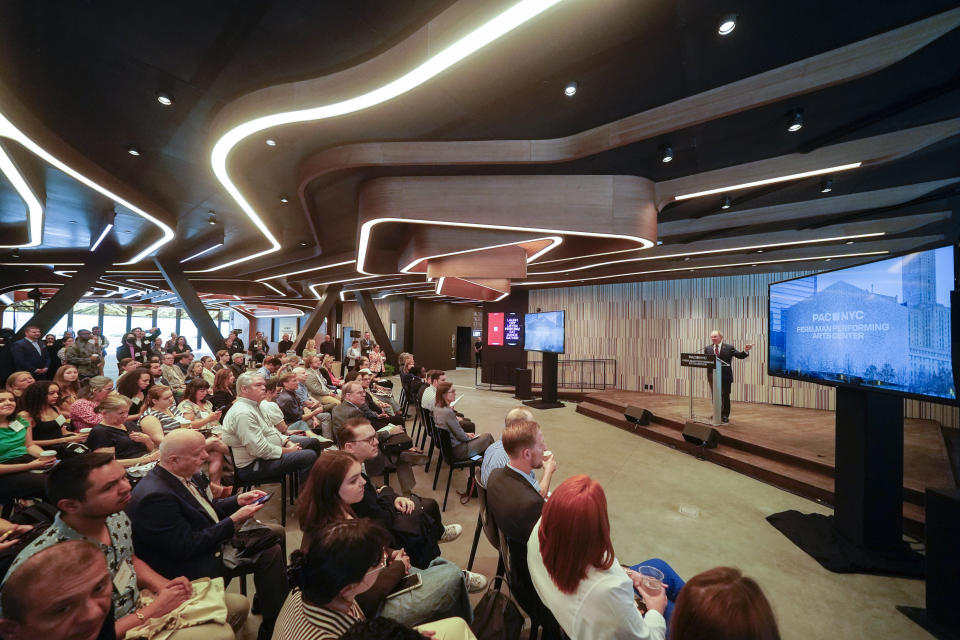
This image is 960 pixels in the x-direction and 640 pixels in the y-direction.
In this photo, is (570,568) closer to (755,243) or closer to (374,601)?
(374,601)

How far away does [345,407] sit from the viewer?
394 cm

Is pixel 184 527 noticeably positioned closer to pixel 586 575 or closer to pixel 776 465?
pixel 586 575

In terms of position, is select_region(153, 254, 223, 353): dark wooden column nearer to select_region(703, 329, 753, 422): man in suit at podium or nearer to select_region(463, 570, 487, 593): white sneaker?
select_region(463, 570, 487, 593): white sneaker

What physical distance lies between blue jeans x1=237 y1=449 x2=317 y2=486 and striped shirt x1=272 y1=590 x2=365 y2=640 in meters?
1.98

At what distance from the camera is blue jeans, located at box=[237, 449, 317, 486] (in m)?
3.08

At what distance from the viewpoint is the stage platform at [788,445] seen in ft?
12.5

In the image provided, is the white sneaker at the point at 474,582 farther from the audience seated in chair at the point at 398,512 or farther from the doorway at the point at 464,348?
the doorway at the point at 464,348

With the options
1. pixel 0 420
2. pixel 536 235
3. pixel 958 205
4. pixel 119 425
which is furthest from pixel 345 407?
pixel 958 205

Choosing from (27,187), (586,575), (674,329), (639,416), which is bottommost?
(639,416)

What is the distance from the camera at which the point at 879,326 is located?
8.65 feet

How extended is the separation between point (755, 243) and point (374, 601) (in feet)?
24.9

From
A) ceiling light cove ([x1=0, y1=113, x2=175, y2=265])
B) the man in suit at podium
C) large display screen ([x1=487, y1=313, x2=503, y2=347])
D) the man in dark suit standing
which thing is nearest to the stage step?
the man in suit at podium

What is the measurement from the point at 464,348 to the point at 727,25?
17297mm

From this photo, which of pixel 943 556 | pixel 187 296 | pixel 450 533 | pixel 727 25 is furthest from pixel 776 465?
pixel 187 296
